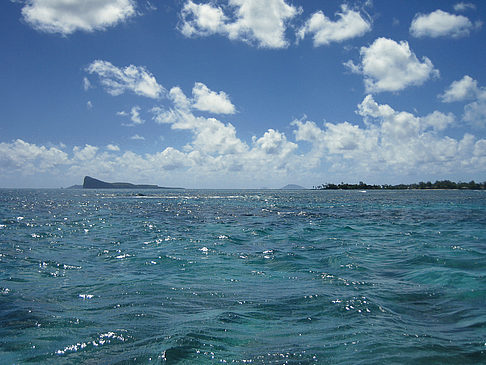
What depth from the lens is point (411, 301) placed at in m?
9.23

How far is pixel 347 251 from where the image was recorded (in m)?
17.4

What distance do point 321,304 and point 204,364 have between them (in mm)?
4192

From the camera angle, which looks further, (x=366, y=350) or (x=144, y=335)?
(x=144, y=335)

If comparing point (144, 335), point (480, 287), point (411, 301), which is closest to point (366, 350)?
point (411, 301)

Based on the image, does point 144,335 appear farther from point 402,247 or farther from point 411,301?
point 402,247

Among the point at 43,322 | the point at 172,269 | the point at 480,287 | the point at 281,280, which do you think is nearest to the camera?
the point at 43,322

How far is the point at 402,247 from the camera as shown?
18.4 metres

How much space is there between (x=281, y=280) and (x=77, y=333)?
22.3 feet

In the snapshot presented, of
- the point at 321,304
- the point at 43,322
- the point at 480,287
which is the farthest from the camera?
the point at 480,287

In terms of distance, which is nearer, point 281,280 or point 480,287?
point 480,287

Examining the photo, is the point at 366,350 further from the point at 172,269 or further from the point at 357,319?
the point at 172,269

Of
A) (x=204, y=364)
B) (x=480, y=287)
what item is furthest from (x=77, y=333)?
(x=480, y=287)

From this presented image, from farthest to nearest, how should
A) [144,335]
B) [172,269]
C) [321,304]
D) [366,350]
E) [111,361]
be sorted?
1. [172,269]
2. [321,304]
3. [144,335]
4. [366,350]
5. [111,361]

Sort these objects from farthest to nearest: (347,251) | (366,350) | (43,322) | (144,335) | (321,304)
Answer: (347,251), (321,304), (43,322), (144,335), (366,350)
